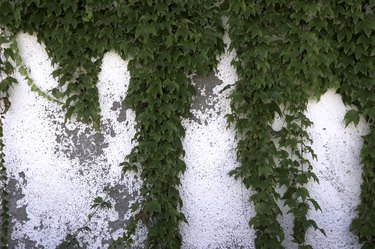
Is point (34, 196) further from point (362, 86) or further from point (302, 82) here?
point (362, 86)

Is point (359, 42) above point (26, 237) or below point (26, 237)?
above

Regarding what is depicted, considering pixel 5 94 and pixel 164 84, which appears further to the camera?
pixel 5 94

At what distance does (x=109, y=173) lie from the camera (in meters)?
3.63

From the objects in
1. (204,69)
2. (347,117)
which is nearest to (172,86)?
(204,69)

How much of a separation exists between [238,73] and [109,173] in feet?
4.31

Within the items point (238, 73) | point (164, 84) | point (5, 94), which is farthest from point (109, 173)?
point (238, 73)

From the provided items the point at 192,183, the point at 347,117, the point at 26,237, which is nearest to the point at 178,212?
the point at 192,183

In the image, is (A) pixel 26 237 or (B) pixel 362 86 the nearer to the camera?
(B) pixel 362 86

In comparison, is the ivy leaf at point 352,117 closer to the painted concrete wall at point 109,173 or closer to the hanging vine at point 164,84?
the painted concrete wall at point 109,173

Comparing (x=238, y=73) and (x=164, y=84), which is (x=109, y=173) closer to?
(x=164, y=84)

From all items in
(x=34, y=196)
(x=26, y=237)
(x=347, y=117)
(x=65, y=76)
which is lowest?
(x=26, y=237)

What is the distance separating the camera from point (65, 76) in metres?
3.54

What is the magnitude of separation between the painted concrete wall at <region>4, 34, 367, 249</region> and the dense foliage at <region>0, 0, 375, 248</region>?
0.11 m

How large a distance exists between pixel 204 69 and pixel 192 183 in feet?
3.02
